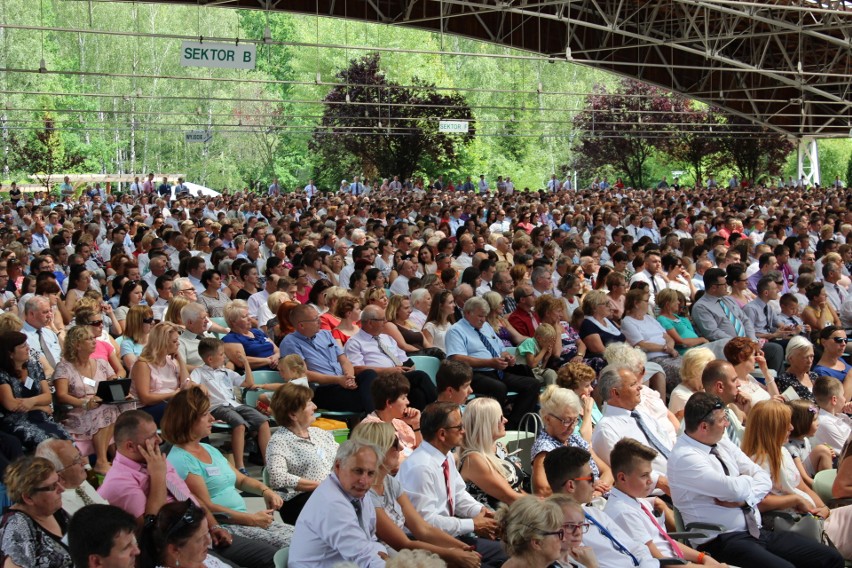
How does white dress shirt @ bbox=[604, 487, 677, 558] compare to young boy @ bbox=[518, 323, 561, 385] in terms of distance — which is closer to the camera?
white dress shirt @ bbox=[604, 487, 677, 558]

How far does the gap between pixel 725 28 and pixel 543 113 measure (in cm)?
2739

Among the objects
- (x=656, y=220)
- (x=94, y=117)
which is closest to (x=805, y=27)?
(x=656, y=220)

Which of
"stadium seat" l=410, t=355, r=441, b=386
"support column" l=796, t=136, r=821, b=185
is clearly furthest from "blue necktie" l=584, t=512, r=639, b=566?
"support column" l=796, t=136, r=821, b=185

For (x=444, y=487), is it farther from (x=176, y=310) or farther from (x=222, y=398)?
(x=176, y=310)

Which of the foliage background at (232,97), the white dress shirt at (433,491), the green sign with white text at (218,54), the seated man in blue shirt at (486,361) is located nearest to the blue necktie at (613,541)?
the white dress shirt at (433,491)

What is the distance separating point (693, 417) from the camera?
636 cm

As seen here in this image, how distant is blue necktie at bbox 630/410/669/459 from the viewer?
7184 mm

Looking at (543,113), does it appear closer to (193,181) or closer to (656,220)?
(193,181)

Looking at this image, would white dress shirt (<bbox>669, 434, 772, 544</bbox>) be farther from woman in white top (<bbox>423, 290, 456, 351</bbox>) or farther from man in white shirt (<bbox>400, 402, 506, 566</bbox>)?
woman in white top (<bbox>423, 290, 456, 351</bbox>)

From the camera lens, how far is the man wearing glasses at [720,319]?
11078 millimetres

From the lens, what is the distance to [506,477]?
6391mm

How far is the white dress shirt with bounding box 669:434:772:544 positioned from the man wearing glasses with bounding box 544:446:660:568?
2.82 ft

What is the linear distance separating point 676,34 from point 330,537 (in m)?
29.2

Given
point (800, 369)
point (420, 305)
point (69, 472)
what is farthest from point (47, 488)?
point (420, 305)
